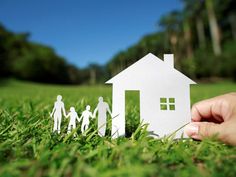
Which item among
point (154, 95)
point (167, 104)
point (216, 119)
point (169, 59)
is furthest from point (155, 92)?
point (216, 119)

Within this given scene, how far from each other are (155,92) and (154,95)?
0.08 feet

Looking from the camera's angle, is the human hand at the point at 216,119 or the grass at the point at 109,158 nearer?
the grass at the point at 109,158

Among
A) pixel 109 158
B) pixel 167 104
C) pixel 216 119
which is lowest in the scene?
pixel 109 158

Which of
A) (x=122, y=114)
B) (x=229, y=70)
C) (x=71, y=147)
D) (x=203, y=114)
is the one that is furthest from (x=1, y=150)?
(x=229, y=70)

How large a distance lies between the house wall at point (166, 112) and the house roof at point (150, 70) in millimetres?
95

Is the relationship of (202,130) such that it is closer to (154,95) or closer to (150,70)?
(154,95)

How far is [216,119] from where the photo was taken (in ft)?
7.29

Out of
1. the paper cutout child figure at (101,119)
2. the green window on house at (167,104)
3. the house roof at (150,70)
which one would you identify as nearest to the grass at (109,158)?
the paper cutout child figure at (101,119)

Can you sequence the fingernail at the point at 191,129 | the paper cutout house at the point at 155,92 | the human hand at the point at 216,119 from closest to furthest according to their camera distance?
1. the human hand at the point at 216,119
2. the fingernail at the point at 191,129
3. the paper cutout house at the point at 155,92

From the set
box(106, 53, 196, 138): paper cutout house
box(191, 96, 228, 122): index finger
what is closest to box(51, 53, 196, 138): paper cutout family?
box(106, 53, 196, 138): paper cutout house

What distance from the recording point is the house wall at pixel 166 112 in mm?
1999

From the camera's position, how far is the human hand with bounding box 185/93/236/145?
5.55 ft

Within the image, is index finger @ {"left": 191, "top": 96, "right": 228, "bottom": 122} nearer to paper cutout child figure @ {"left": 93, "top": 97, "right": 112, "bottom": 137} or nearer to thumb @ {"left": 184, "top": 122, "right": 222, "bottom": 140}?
thumb @ {"left": 184, "top": 122, "right": 222, "bottom": 140}

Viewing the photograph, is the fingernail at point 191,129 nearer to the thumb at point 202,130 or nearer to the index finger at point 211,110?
the thumb at point 202,130
